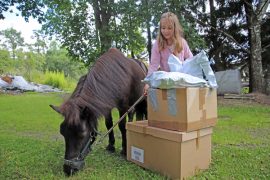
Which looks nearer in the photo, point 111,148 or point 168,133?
point 168,133

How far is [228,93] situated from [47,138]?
729cm

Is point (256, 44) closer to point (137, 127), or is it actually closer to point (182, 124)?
point (137, 127)

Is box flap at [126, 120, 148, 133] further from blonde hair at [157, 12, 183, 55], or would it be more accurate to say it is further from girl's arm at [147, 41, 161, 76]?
blonde hair at [157, 12, 183, 55]

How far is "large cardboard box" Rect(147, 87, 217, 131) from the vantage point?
2.35m

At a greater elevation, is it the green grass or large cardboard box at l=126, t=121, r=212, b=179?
large cardboard box at l=126, t=121, r=212, b=179

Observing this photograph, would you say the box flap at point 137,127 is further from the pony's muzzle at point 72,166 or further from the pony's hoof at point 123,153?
the pony's muzzle at point 72,166

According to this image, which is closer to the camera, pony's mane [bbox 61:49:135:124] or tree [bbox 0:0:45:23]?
pony's mane [bbox 61:49:135:124]

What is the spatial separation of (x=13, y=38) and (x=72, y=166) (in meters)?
35.8

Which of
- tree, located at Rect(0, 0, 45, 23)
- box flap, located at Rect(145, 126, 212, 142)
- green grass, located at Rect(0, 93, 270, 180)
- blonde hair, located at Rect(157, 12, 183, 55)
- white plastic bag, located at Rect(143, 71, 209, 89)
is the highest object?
tree, located at Rect(0, 0, 45, 23)

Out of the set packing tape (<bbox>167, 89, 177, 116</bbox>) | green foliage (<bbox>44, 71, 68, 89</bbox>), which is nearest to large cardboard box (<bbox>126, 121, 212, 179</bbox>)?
packing tape (<bbox>167, 89, 177, 116</bbox>)

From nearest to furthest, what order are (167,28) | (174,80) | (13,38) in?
(174,80)
(167,28)
(13,38)

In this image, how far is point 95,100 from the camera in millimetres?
2516

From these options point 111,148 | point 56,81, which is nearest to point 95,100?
point 111,148

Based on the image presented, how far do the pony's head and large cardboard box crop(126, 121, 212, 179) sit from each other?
0.57 metres
